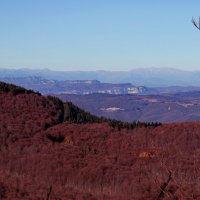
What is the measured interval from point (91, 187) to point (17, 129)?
14240 mm

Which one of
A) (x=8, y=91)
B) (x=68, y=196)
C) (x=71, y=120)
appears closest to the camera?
(x=68, y=196)

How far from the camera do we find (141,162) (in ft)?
108

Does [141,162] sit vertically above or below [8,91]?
below

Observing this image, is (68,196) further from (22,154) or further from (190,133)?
(190,133)

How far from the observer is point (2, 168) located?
3014 cm

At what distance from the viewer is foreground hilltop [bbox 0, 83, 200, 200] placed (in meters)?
25.3

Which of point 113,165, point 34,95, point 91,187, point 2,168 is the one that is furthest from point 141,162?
point 34,95

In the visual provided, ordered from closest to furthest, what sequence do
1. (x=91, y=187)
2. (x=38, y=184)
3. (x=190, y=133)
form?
(x=38, y=184)
(x=91, y=187)
(x=190, y=133)

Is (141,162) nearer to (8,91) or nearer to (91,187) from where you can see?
(91,187)

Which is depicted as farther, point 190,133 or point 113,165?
point 190,133

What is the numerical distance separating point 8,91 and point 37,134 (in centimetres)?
933

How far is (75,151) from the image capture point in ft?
116

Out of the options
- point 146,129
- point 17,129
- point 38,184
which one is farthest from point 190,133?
point 38,184

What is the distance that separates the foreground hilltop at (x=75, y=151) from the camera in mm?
25339
